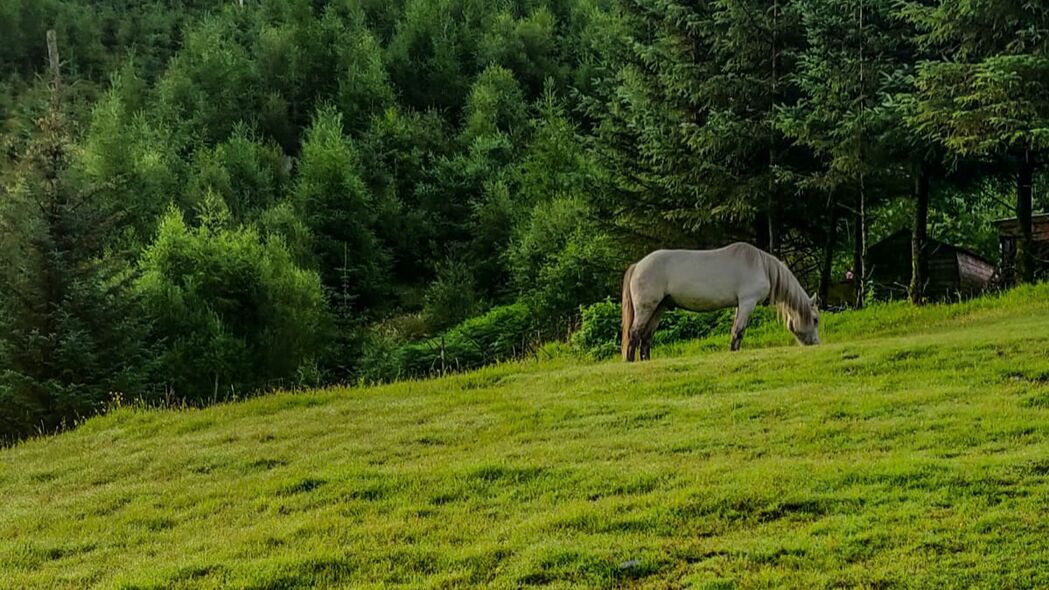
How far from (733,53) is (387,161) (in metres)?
29.1

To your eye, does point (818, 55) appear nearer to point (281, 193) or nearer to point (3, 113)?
point (281, 193)

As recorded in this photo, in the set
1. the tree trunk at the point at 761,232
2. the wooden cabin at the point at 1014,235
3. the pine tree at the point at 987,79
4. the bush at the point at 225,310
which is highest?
the pine tree at the point at 987,79

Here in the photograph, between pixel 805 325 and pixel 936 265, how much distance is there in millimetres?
14220

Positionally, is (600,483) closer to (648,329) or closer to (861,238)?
(648,329)

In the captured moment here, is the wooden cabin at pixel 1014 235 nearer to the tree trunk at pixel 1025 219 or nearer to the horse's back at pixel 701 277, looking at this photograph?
the tree trunk at pixel 1025 219

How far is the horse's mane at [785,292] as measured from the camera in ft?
39.8

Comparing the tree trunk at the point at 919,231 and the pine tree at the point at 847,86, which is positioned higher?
the pine tree at the point at 847,86

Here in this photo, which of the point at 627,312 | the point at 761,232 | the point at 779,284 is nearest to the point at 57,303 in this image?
the point at 627,312

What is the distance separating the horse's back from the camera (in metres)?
11.9

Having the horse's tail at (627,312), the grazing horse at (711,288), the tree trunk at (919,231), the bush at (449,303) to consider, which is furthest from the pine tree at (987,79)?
the bush at (449,303)

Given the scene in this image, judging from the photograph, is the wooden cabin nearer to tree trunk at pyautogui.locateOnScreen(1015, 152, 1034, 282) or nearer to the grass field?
tree trunk at pyautogui.locateOnScreen(1015, 152, 1034, 282)

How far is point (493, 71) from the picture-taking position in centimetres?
4778

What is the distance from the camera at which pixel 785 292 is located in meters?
12.2

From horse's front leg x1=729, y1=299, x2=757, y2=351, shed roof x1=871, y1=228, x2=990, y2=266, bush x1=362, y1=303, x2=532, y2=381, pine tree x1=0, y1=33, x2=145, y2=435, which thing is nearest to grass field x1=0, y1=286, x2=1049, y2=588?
horse's front leg x1=729, y1=299, x2=757, y2=351
